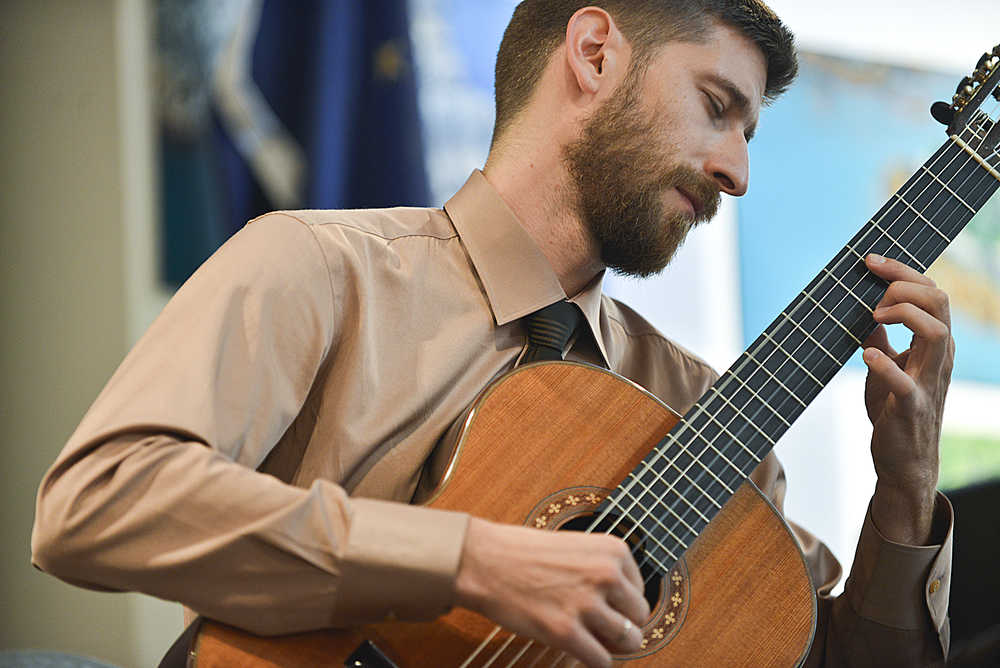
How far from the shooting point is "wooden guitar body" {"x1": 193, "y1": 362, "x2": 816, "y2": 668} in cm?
102

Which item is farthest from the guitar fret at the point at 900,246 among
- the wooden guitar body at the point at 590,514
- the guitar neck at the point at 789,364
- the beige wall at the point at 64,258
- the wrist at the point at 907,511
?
the beige wall at the point at 64,258

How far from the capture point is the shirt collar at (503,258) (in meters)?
1.36

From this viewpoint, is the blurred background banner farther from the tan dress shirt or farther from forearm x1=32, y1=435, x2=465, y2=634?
forearm x1=32, y1=435, x2=465, y2=634

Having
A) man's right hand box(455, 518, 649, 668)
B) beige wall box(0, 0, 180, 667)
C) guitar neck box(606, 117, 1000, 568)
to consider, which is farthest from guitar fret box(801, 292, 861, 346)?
beige wall box(0, 0, 180, 667)

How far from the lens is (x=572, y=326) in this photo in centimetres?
139

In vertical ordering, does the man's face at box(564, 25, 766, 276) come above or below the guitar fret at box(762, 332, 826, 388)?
above

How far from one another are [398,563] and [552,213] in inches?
28.1

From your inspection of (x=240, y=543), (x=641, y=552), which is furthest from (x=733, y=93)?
(x=240, y=543)

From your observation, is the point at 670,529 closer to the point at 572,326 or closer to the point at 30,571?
the point at 572,326

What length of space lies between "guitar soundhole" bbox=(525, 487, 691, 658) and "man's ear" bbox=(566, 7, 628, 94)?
2.26ft

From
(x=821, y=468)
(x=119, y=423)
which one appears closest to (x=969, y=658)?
(x=119, y=423)

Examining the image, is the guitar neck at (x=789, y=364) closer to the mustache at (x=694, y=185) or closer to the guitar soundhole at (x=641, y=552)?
the guitar soundhole at (x=641, y=552)

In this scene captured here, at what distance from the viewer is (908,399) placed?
4.42 ft

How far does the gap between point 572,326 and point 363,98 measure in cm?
141
